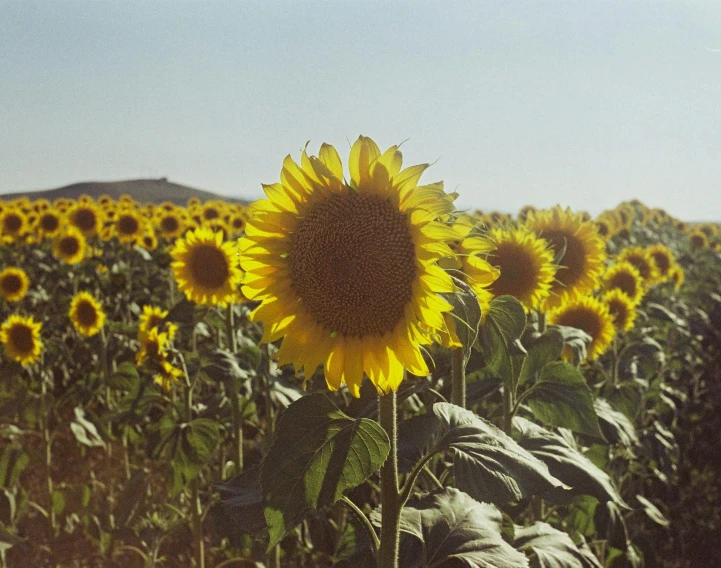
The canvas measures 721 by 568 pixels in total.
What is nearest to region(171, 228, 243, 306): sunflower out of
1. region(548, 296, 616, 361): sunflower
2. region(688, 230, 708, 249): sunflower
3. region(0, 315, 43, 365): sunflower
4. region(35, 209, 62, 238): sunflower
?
region(0, 315, 43, 365): sunflower

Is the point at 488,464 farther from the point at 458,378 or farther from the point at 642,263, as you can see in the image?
the point at 642,263

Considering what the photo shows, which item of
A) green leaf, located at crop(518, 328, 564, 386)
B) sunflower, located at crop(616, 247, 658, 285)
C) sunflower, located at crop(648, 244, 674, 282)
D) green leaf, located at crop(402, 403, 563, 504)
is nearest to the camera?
green leaf, located at crop(402, 403, 563, 504)

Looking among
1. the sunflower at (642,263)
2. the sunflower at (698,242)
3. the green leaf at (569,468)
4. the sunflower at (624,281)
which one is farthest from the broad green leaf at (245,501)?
the sunflower at (698,242)

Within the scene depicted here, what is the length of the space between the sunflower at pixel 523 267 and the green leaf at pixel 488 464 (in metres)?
1.11

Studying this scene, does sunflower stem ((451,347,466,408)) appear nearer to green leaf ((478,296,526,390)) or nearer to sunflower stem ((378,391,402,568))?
green leaf ((478,296,526,390))

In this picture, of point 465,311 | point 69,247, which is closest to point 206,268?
point 465,311

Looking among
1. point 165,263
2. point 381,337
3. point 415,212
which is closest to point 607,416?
point 381,337

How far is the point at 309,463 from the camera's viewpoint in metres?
1.57

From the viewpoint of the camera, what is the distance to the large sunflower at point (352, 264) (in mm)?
1605

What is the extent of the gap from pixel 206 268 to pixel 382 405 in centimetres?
292

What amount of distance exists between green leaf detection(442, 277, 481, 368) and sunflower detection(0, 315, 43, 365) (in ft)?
15.0

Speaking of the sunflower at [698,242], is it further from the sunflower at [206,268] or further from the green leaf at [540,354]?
the green leaf at [540,354]

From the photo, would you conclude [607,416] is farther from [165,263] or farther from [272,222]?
[165,263]

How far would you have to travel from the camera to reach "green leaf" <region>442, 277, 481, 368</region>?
61.7 inches
